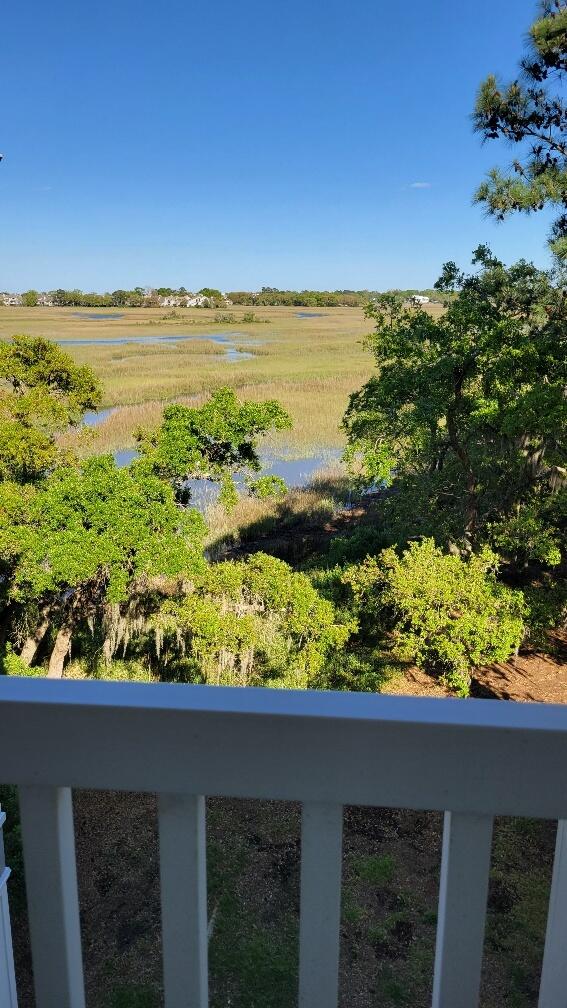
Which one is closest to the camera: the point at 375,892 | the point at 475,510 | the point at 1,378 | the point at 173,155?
the point at 375,892

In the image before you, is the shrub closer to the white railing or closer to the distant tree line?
the white railing

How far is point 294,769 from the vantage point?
0.53 metres

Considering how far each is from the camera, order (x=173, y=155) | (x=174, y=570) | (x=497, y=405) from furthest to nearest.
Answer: (x=173, y=155) < (x=497, y=405) < (x=174, y=570)

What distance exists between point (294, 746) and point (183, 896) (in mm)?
185

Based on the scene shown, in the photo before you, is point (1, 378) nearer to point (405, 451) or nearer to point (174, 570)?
point (174, 570)

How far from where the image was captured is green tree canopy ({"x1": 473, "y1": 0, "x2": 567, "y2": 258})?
6.09 metres

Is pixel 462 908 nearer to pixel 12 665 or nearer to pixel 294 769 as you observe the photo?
pixel 294 769

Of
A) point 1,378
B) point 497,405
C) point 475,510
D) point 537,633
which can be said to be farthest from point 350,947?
point 1,378

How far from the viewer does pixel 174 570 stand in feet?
20.7

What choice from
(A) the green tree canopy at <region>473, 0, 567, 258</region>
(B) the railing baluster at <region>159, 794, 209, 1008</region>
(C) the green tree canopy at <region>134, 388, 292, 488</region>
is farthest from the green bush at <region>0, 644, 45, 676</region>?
(A) the green tree canopy at <region>473, 0, 567, 258</region>

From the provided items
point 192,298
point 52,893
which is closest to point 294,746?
point 52,893

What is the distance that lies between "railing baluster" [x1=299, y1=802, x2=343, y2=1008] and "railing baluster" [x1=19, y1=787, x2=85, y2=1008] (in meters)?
0.21

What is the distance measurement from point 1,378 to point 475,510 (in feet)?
20.5

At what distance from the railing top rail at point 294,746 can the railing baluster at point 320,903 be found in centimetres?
3
